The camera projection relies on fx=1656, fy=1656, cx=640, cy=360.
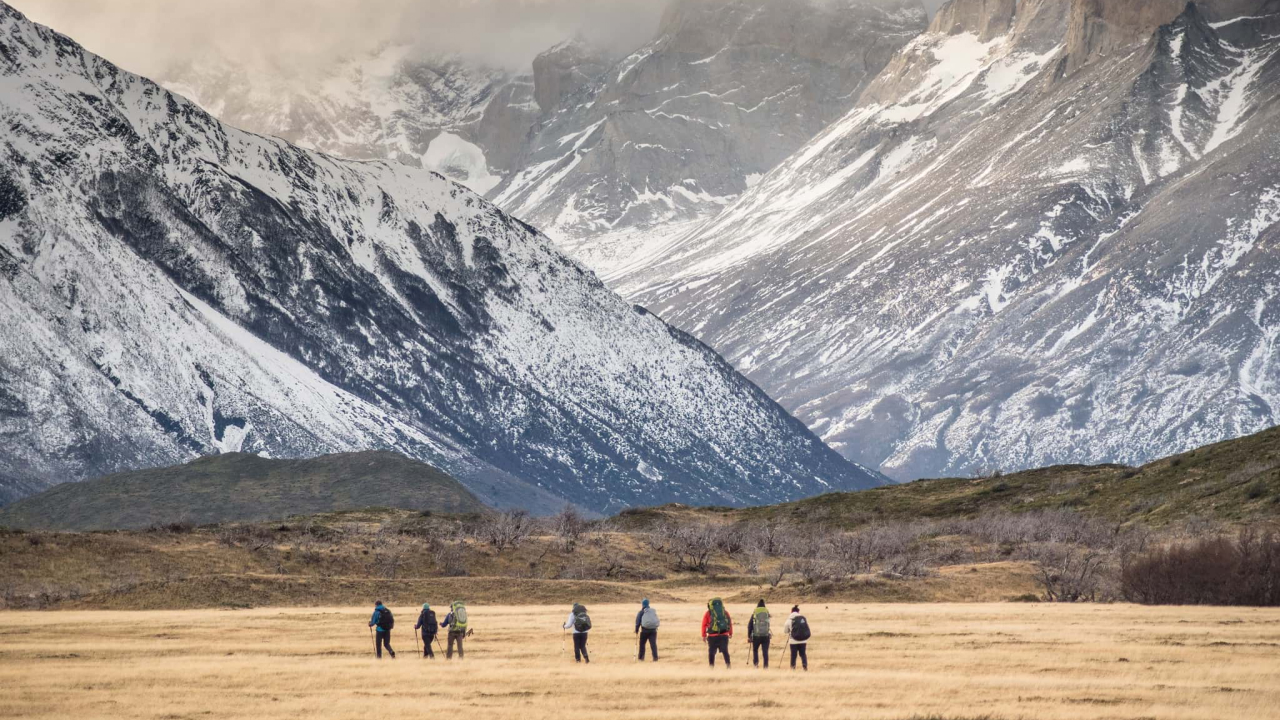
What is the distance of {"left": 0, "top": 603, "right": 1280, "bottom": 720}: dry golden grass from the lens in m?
47.0

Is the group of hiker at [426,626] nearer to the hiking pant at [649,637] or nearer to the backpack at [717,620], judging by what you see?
the hiking pant at [649,637]

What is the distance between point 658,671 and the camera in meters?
54.8

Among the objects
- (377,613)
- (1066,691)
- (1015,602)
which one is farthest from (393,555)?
(1066,691)

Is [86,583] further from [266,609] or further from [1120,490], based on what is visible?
[1120,490]

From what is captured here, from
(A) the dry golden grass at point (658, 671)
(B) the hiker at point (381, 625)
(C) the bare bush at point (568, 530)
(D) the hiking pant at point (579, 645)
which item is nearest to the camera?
(A) the dry golden grass at point (658, 671)

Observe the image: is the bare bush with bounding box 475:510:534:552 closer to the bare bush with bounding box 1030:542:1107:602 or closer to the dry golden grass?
the bare bush with bounding box 1030:542:1107:602

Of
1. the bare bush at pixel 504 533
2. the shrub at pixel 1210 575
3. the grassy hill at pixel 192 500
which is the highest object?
the grassy hill at pixel 192 500

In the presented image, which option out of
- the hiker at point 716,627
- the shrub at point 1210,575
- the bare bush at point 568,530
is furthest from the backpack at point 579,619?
the bare bush at point 568,530

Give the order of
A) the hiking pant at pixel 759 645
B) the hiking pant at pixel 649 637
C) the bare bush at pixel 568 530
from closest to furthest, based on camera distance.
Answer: the hiking pant at pixel 759 645
the hiking pant at pixel 649 637
the bare bush at pixel 568 530

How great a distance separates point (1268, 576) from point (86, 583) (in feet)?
212

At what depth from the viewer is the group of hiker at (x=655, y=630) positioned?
54.9m

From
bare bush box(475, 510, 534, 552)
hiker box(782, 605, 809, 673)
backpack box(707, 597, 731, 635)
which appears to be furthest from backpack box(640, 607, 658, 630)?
bare bush box(475, 510, 534, 552)

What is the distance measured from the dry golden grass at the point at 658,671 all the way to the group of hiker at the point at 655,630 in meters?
0.88

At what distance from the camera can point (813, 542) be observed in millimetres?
139750
